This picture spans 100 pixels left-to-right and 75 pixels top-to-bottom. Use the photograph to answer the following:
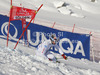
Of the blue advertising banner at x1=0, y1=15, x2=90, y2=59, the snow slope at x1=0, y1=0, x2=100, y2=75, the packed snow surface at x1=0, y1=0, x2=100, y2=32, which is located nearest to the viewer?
the snow slope at x1=0, y1=0, x2=100, y2=75

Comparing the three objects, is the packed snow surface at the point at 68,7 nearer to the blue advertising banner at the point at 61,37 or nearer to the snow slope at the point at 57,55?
the snow slope at the point at 57,55

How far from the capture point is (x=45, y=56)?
6.67 meters

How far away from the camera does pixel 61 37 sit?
36.0 feet

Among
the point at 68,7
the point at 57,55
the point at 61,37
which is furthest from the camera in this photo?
the point at 68,7

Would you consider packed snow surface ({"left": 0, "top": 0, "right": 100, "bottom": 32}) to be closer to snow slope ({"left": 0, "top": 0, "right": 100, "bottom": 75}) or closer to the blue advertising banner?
snow slope ({"left": 0, "top": 0, "right": 100, "bottom": 75})

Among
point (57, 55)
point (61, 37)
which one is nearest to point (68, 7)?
point (61, 37)

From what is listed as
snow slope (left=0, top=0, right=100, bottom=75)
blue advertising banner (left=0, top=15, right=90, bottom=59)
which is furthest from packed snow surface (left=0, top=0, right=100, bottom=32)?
blue advertising banner (left=0, top=15, right=90, bottom=59)

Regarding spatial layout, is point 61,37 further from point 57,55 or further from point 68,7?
point 68,7

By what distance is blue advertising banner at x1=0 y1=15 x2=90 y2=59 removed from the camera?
1059cm

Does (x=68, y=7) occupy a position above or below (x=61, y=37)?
above

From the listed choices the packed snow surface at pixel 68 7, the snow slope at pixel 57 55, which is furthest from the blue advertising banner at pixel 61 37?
the packed snow surface at pixel 68 7

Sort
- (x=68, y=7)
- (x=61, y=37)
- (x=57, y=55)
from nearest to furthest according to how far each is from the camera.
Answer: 1. (x=57, y=55)
2. (x=61, y=37)
3. (x=68, y=7)

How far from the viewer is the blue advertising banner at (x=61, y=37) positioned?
34.8 feet

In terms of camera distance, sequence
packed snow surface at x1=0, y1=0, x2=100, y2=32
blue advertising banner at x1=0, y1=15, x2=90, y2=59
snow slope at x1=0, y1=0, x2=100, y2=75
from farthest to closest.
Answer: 1. packed snow surface at x1=0, y1=0, x2=100, y2=32
2. blue advertising banner at x1=0, y1=15, x2=90, y2=59
3. snow slope at x1=0, y1=0, x2=100, y2=75
